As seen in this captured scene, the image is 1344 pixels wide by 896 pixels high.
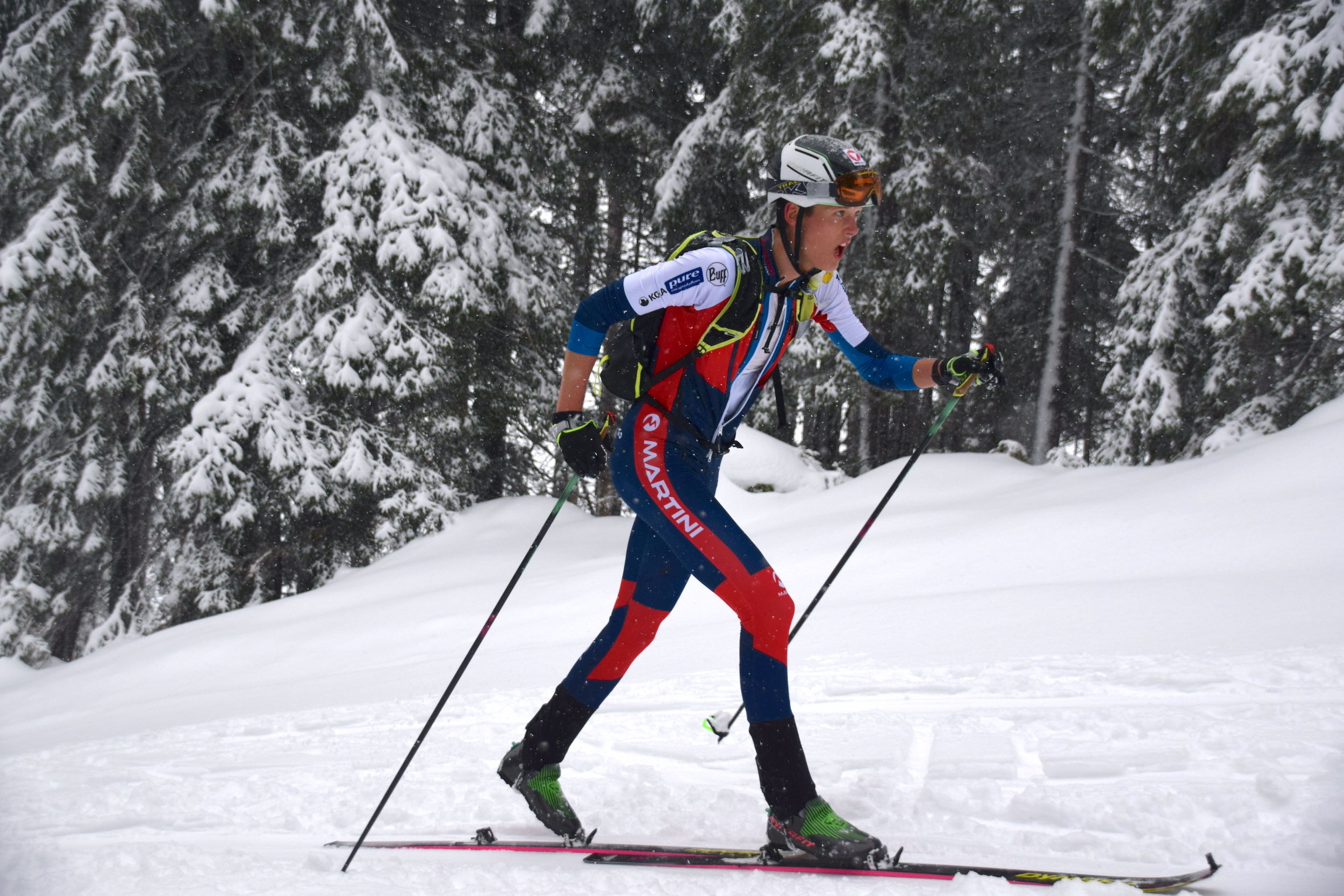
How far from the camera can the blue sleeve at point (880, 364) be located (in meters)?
3.03

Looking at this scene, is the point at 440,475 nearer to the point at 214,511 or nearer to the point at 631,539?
the point at 214,511

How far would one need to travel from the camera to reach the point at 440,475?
11055 millimetres

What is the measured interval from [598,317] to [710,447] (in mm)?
535

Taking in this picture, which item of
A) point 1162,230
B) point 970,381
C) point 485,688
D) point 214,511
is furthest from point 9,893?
point 1162,230

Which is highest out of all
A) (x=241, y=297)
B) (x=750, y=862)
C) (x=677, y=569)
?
(x=241, y=297)

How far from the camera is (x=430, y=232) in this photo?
395 inches

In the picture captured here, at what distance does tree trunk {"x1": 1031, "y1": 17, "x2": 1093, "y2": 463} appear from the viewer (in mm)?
11914

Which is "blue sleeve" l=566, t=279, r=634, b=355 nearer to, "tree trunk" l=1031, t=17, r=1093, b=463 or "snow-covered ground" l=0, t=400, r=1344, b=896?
"snow-covered ground" l=0, t=400, r=1344, b=896

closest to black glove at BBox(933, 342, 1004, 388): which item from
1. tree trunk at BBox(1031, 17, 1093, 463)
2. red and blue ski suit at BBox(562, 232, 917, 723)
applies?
red and blue ski suit at BBox(562, 232, 917, 723)

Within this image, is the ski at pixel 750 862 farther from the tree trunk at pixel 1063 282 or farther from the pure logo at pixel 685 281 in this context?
the tree trunk at pixel 1063 282

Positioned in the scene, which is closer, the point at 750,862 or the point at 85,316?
the point at 750,862

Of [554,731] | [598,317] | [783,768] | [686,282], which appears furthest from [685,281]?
[554,731]

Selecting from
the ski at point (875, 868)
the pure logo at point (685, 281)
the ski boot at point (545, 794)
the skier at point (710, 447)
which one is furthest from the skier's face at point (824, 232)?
the ski boot at point (545, 794)

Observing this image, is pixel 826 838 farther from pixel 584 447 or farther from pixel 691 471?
pixel 584 447
